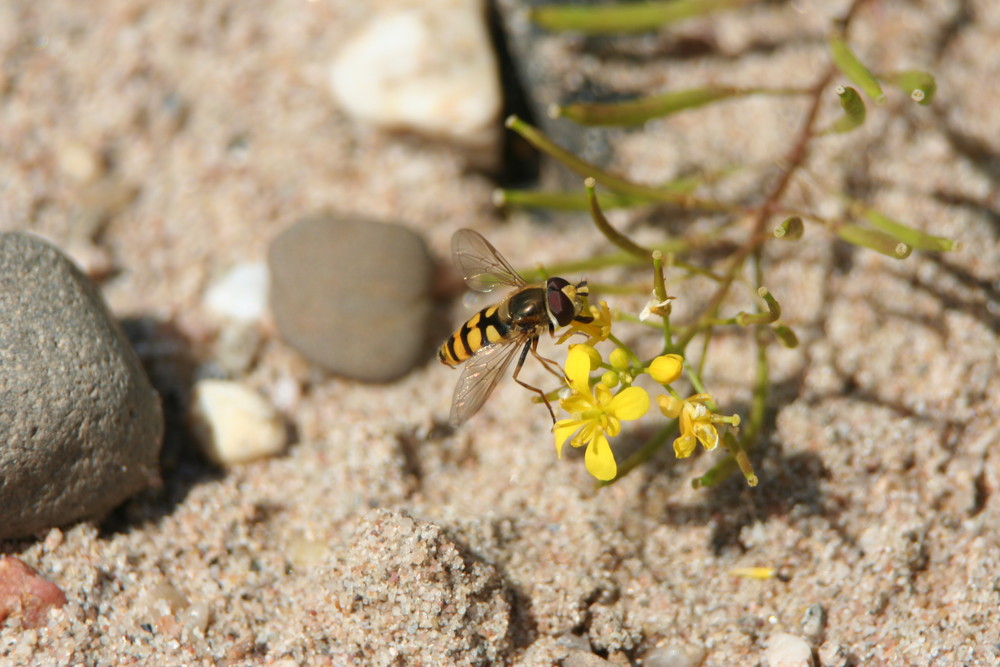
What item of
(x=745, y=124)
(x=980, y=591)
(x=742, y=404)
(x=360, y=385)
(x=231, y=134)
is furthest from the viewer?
(x=231, y=134)

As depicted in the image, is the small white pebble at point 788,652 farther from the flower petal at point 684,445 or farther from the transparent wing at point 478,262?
the transparent wing at point 478,262

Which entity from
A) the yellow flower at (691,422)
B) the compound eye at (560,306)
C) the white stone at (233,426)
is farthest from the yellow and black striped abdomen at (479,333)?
the white stone at (233,426)

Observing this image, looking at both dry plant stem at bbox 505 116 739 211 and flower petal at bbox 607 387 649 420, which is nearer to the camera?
flower petal at bbox 607 387 649 420

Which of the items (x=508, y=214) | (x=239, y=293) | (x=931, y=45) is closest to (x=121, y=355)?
(x=239, y=293)

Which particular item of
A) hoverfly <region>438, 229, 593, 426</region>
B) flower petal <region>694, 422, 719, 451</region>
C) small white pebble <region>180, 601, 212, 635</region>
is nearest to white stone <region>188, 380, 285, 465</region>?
small white pebble <region>180, 601, 212, 635</region>

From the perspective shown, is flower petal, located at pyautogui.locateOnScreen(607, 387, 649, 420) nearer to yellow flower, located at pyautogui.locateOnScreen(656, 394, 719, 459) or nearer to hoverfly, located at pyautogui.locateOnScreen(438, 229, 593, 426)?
yellow flower, located at pyautogui.locateOnScreen(656, 394, 719, 459)

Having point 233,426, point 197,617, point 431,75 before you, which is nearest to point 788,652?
point 197,617

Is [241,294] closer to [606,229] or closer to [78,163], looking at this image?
[78,163]

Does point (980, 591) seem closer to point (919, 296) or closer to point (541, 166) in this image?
point (919, 296)
